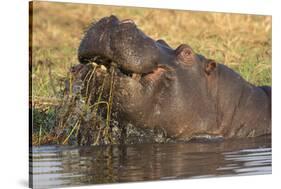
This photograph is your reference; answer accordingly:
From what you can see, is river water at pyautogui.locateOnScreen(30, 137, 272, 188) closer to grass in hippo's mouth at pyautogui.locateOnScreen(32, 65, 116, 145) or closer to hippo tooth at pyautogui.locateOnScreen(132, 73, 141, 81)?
grass in hippo's mouth at pyautogui.locateOnScreen(32, 65, 116, 145)

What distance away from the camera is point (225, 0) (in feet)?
29.6

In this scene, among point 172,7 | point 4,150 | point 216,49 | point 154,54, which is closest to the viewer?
point 4,150

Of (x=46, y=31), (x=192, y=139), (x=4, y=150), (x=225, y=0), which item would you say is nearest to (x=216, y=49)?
(x=225, y=0)

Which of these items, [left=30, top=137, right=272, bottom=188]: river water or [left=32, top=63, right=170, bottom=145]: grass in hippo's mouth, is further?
[left=32, top=63, right=170, bottom=145]: grass in hippo's mouth

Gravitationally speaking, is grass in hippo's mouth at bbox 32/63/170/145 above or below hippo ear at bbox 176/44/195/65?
below

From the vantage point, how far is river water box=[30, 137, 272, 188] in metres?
7.68

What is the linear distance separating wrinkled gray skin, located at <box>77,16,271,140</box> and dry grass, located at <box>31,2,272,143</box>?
0.93 ft

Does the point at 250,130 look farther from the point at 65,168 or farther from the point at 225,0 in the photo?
the point at 65,168

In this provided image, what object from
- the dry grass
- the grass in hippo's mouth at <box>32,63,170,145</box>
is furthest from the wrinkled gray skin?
the dry grass

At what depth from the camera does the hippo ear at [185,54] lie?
A: 8.55 meters

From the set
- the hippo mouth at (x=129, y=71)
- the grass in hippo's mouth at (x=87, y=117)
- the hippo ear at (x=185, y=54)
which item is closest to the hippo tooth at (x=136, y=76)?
the hippo mouth at (x=129, y=71)

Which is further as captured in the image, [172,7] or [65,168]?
[172,7]
